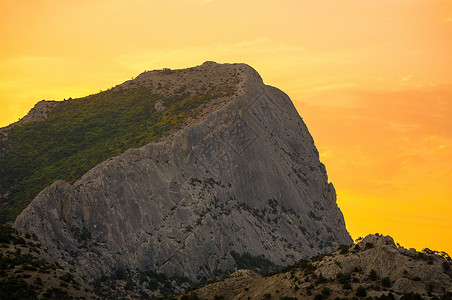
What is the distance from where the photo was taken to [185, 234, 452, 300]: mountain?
79.2 meters

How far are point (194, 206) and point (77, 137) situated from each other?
51.7 m

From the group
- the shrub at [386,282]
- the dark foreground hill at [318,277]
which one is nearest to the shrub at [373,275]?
the dark foreground hill at [318,277]

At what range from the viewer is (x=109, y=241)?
129 metres

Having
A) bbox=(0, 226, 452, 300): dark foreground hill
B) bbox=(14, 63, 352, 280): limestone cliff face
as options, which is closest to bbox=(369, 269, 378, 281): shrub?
bbox=(0, 226, 452, 300): dark foreground hill

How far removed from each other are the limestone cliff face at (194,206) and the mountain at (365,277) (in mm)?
34720

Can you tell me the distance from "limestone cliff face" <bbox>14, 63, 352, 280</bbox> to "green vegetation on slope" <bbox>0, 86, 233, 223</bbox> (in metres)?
11.8

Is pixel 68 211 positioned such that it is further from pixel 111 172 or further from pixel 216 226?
pixel 216 226

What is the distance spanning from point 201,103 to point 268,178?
29.4 m

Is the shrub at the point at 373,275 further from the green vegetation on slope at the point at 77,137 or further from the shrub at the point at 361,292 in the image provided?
the green vegetation on slope at the point at 77,137

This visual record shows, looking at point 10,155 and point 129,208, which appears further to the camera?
point 10,155

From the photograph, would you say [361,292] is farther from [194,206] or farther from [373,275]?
[194,206]

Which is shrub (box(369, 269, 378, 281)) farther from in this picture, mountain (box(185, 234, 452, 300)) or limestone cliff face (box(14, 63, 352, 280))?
limestone cliff face (box(14, 63, 352, 280))

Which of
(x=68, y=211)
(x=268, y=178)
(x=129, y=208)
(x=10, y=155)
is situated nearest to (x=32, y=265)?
(x=68, y=211)

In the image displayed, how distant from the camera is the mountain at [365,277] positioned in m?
79.2
